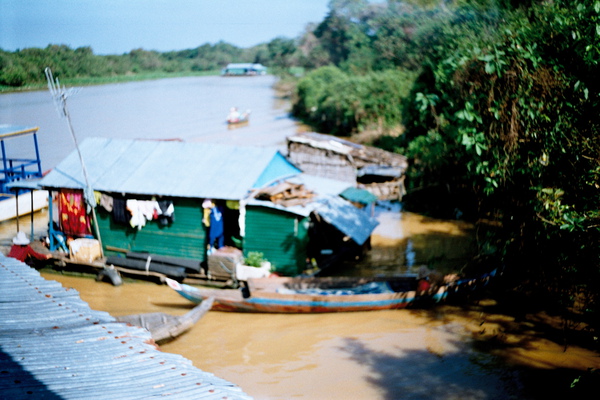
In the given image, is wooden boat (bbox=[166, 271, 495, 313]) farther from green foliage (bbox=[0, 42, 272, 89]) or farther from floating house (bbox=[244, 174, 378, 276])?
green foliage (bbox=[0, 42, 272, 89])

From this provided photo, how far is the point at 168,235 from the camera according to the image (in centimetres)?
1261

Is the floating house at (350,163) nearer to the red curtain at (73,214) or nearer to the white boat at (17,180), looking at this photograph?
the red curtain at (73,214)

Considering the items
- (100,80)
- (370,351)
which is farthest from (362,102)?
(370,351)

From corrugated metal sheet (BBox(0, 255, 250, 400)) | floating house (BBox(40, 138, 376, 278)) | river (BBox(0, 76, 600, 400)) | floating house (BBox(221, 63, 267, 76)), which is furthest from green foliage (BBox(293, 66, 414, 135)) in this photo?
floating house (BBox(221, 63, 267, 76))

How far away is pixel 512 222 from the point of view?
9000 mm

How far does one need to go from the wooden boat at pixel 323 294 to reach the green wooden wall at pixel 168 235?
157cm

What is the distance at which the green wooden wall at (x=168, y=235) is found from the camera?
12250 mm

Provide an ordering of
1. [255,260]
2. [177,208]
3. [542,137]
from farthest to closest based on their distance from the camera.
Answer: [177,208], [255,260], [542,137]

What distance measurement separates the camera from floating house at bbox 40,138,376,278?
11781mm

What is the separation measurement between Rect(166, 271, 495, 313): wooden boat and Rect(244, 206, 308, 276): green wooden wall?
60cm

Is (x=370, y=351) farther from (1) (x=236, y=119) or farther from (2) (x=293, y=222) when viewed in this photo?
(1) (x=236, y=119)

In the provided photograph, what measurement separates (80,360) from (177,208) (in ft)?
27.6

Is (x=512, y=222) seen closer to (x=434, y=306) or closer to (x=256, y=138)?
(x=434, y=306)

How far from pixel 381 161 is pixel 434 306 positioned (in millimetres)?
9445
